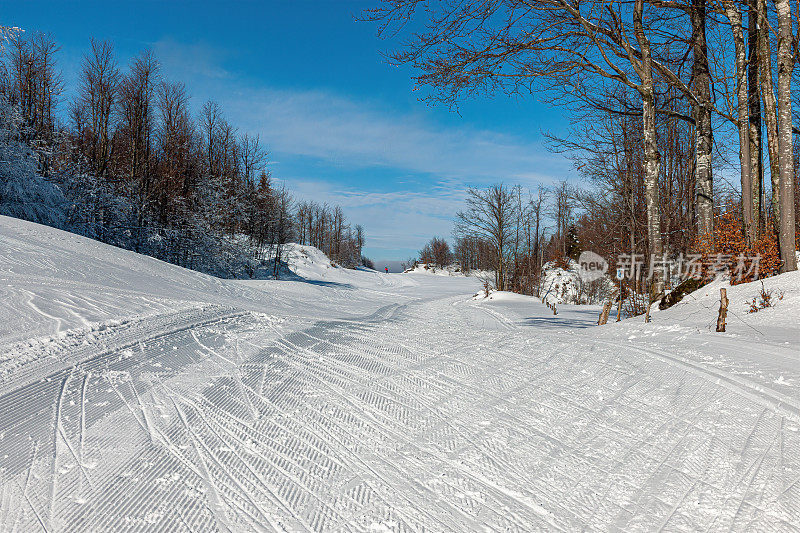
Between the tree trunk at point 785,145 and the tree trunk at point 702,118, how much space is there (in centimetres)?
136

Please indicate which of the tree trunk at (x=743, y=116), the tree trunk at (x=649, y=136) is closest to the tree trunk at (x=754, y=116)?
the tree trunk at (x=743, y=116)

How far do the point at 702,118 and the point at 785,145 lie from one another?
1.96 meters

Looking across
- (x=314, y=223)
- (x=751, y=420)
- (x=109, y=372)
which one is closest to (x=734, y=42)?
(x=751, y=420)

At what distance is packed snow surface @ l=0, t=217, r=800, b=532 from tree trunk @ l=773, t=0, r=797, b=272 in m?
4.31

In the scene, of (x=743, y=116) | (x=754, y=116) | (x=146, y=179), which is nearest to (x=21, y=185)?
(x=146, y=179)

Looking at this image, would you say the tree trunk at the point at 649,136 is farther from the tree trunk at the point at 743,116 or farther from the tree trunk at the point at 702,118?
the tree trunk at the point at 743,116

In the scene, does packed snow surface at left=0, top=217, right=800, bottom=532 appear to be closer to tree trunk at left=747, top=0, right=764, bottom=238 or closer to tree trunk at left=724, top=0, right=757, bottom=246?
tree trunk at left=724, top=0, right=757, bottom=246

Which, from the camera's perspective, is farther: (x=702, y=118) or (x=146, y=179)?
(x=146, y=179)

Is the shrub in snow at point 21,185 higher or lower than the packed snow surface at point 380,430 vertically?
higher

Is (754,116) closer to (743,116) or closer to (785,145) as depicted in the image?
(743,116)

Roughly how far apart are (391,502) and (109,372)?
250 centimetres

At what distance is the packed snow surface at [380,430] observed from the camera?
5.15 feet

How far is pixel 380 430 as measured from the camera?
2.28 m

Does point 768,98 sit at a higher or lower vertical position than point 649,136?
higher
